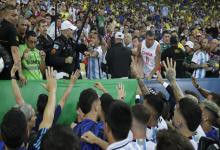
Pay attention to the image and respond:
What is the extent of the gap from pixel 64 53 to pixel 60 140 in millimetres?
4952

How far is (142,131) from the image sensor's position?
4039 millimetres

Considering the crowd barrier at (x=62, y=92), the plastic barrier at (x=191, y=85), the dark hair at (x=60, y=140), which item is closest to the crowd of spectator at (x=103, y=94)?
the dark hair at (x=60, y=140)

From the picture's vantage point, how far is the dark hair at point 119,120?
347 cm

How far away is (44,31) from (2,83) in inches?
120

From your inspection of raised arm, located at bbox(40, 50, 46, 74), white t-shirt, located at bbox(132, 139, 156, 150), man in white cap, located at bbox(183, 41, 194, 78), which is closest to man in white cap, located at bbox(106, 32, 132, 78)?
raised arm, located at bbox(40, 50, 46, 74)

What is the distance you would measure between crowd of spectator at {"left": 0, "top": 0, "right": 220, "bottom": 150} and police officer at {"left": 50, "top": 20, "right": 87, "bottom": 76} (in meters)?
0.02

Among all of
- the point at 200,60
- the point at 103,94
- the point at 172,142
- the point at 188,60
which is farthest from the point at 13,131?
the point at 188,60

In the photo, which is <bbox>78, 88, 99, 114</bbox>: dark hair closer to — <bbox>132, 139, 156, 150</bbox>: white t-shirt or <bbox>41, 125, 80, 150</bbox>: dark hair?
<bbox>132, 139, 156, 150</bbox>: white t-shirt

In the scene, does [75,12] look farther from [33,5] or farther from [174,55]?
[174,55]

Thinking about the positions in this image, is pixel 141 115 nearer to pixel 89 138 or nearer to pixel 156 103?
pixel 89 138

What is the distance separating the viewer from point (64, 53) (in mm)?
7625

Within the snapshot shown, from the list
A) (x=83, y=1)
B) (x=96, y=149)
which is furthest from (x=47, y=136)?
(x=83, y=1)

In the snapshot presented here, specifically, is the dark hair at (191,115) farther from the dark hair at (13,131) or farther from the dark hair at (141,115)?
the dark hair at (13,131)

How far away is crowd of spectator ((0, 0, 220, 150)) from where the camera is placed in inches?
129
